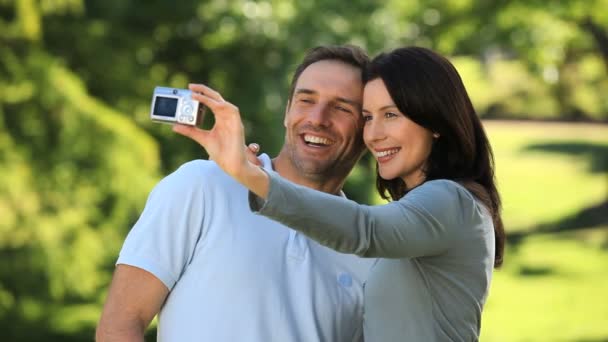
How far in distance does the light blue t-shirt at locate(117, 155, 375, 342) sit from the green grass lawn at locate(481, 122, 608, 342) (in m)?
10.4

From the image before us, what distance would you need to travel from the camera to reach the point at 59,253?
7566 millimetres

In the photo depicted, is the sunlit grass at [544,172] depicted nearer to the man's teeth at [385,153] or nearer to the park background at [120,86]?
the park background at [120,86]

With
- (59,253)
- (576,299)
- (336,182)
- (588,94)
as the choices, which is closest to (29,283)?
(59,253)

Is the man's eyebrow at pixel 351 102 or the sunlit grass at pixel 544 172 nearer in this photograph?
the man's eyebrow at pixel 351 102

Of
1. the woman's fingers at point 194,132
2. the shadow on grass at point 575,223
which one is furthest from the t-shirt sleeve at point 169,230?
the shadow on grass at point 575,223

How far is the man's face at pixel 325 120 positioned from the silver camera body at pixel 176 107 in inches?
39.7

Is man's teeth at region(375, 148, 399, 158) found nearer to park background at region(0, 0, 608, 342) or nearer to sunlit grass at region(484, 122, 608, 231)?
park background at region(0, 0, 608, 342)

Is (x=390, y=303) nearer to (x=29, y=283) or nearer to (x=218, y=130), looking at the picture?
(x=218, y=130)

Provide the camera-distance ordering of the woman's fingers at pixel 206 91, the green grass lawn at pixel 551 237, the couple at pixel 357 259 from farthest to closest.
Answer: the green grass lawn at pixel 551 237, the couple at pixel 357 259, the woman's fingers at pixel 206 91

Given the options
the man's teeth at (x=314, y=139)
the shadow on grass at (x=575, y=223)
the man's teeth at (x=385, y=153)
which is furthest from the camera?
the shadow on grass at (x=575, y=223)

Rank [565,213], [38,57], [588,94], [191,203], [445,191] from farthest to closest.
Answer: [588,94], [565,213], [38,57], [191,203], [445,191]

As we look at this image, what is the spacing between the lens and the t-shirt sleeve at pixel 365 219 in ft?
6.51

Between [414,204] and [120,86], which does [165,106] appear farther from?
[120,86]

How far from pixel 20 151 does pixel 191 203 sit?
506 cm
